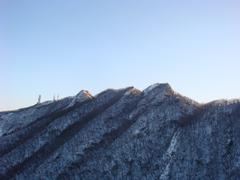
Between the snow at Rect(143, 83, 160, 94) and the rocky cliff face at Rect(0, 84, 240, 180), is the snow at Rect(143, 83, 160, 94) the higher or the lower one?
the higher one

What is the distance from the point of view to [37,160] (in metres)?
45.4

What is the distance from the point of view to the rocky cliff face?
36.0 meters

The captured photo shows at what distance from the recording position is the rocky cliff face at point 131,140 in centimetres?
3600

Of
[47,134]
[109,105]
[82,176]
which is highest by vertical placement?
[109,105]

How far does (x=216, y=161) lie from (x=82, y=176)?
60.2 feet

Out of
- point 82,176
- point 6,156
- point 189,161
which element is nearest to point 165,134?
point 189,161

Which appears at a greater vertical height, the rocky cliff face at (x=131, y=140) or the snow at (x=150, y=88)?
the snow at (x=150, y=88)

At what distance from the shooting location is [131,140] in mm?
43125

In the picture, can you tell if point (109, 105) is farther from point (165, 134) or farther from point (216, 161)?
point (216, 161)

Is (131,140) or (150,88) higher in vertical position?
(150,88)

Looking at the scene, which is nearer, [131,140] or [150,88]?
[131,140]

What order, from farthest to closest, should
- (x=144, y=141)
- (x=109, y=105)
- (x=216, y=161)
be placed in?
(x=109, y=105), (x=144, y=141), (x=216, y=161)

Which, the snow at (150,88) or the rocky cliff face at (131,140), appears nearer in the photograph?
the rocky cliff face at (131,140)

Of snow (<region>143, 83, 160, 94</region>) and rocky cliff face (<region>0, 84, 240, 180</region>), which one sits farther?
snow (<region>143, 83, 160, 94</region>)
